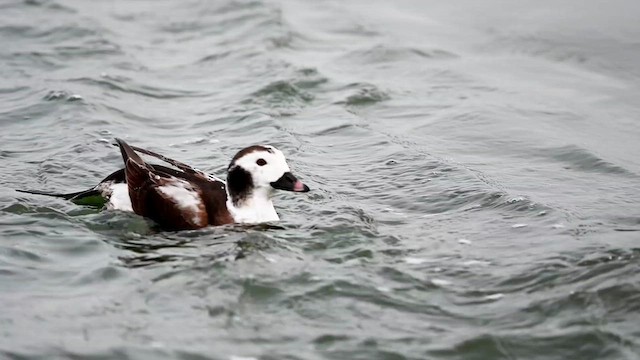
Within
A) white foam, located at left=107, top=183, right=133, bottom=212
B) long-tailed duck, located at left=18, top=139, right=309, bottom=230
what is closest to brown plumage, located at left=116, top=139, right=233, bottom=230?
long-tailed duck, located at left=18, top=139, right=309, bottom=230

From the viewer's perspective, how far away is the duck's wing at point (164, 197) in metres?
9.87

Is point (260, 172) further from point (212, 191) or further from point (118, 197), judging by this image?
point (118, 197)

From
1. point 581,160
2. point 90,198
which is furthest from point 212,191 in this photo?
point 581,160

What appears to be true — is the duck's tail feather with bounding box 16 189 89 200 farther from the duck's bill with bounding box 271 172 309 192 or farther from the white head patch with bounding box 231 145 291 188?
the duck's bill with bounding box 271 172 309 192

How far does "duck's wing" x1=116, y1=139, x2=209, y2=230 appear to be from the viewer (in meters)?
9.87

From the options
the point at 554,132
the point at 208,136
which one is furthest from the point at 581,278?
the point at 208,136

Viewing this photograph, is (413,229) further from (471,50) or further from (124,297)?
(471,50)

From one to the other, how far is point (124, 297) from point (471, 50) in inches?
410

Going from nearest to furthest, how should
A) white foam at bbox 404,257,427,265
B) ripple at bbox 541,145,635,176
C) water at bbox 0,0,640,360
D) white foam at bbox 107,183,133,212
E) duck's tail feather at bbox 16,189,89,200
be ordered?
water at bbox 0,0,640,360
white foam at bbox 404,257,427,265
white foam at bbox 107,183,133,212
duck's tail feather at bbox 16,189,89,200
ripple at bbox 541,145,635,176

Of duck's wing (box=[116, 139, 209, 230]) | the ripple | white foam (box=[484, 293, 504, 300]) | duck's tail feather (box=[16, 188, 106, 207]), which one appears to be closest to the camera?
white foam (box=[484, 293, 504, 300])

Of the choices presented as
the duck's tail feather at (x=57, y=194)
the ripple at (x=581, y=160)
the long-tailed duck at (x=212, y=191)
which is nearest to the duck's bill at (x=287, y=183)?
the long-tailed duck at (x=212, y=191)

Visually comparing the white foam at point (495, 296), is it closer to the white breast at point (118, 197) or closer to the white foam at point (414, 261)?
the white foam at point (414, 261)

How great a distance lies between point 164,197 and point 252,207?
77 cm

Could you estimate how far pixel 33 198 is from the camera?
35.5ft
